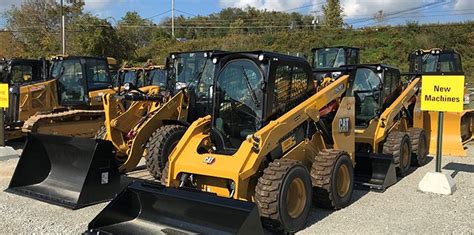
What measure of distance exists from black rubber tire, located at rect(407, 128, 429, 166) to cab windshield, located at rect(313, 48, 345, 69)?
19.9ft

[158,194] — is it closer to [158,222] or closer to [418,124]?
[158,222]

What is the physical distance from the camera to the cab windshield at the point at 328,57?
15.5m

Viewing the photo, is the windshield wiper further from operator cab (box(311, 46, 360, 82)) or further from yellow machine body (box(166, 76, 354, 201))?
operator cab (box(311, 46, 360, 82))

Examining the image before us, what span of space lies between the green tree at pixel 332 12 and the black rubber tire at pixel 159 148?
145 feet

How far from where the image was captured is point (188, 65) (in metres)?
10.2

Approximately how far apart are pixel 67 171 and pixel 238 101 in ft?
9.57

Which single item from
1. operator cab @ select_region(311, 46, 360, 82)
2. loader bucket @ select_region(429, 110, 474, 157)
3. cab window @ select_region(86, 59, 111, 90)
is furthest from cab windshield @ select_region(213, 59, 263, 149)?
operator cab @ select_region(311, 46, 360, 82)

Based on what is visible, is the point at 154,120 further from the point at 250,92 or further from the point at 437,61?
the point at 437,61

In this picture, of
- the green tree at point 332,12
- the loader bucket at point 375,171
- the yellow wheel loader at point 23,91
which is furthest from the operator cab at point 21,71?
the green tree at point 332,12

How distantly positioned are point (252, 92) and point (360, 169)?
2934 mm

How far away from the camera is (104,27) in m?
37.8

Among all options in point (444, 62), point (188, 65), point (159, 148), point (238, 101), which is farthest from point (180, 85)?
point (444, 62)

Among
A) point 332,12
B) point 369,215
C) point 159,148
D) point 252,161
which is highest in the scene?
point 332,12

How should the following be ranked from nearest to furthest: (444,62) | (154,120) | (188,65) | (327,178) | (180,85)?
(327,178)
(154,120)
(180,85)
(188,65)
(444,62)
